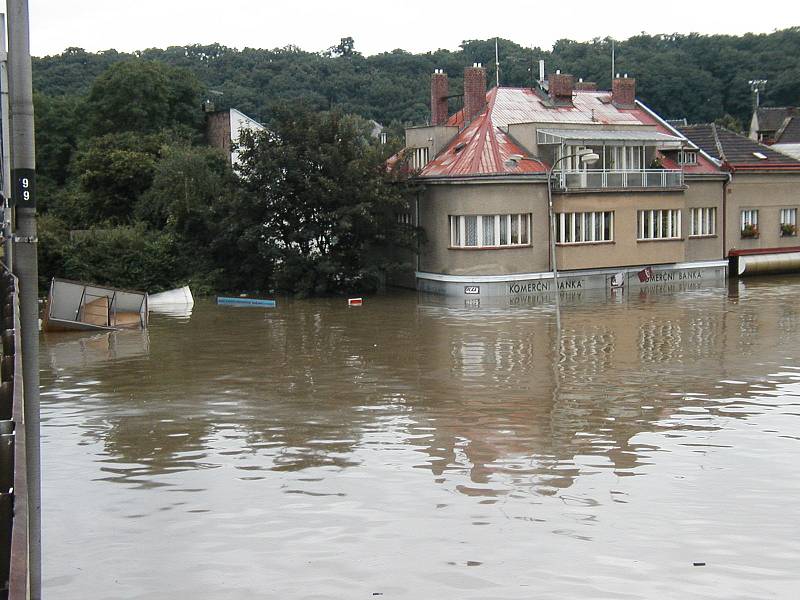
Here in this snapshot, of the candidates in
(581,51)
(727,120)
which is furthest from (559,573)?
(581,51)

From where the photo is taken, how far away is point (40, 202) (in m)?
55.2

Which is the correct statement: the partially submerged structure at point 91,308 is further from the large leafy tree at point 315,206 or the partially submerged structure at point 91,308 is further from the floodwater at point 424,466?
the large leafy tree at point 315,206

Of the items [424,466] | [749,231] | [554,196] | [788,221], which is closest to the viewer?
[424,466]

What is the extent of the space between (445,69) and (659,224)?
210ft

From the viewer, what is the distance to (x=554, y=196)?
40125 mm

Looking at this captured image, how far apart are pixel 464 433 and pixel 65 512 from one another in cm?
692

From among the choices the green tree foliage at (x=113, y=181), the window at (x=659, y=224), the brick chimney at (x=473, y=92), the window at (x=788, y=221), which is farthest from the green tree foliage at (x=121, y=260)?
the window at (x=788, y=221)

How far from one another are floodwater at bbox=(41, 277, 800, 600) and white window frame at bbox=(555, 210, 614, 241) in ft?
37.5

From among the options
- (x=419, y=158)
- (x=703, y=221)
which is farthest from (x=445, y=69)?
(x=419, y=158)

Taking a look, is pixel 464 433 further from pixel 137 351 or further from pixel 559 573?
pixel 137 351

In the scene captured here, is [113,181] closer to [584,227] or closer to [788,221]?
[584,227]

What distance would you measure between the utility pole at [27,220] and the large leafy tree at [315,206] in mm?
29301

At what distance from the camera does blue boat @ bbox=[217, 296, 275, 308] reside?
1447 inches

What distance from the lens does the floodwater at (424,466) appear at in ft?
36.7
